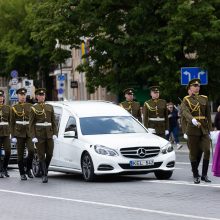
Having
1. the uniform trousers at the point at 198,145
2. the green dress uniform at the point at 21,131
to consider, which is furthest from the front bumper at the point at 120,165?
the green dress uniform at the point at 21,131

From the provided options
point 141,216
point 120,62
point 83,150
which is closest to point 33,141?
point 83,150

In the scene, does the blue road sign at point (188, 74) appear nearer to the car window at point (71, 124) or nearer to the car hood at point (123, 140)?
the car window at point (71, 124)

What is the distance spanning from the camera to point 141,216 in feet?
44.4

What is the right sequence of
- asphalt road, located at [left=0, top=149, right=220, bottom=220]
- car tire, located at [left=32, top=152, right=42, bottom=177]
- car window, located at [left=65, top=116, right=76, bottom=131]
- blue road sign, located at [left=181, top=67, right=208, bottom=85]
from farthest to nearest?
blue road sign, located at [left=181, top=67, right=208, bottom=85]
car tire, located at [left=32, top=152, right=42, bottom=177]
car window, located at [left=65, top=116, right=76, bottom=131]
asphalt road, located at [left=0, top=149, right=220, bottom=220]

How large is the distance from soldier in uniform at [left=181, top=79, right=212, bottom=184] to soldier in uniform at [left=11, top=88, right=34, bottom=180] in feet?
13.9

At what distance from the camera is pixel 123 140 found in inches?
786

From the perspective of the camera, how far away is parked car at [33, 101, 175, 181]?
778 inches

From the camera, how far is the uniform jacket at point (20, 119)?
22.0 m

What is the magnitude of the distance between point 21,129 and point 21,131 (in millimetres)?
53

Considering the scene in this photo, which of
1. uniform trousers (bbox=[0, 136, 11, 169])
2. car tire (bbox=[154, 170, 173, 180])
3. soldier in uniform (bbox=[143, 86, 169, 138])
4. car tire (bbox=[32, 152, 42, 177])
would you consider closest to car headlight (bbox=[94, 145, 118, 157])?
car tire (bbox=[154, 170, 173, 180])

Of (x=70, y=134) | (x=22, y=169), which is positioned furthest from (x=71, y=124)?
(x=22, y=169)

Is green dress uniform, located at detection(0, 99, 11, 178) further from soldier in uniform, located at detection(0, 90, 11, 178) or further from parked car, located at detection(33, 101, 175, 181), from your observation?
parked car, located at detection(33, 101, 175, 181)

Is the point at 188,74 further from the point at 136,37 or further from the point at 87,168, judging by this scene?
the point at 87,168

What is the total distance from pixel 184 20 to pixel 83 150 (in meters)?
22.9
